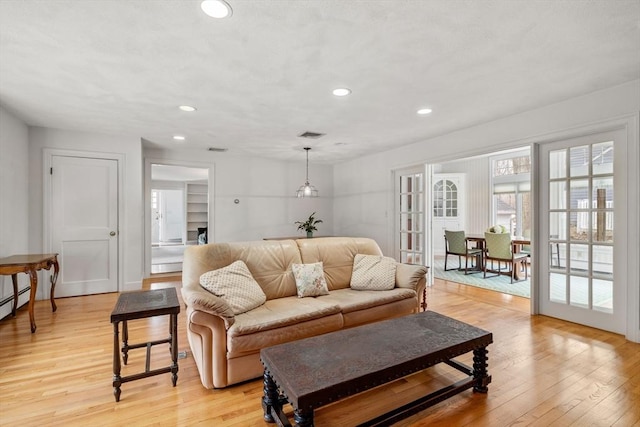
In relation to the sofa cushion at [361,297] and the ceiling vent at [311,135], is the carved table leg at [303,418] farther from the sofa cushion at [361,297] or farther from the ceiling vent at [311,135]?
the ceiling vent at [311,135]

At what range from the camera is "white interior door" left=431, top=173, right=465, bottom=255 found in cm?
832

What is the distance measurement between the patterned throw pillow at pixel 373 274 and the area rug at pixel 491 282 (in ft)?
8.49

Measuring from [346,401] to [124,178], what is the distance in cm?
464

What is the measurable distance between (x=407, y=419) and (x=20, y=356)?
3.21 meters

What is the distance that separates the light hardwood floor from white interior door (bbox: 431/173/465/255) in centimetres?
530

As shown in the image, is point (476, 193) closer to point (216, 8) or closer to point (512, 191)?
point (512, 191)

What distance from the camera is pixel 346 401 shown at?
77.2 inches

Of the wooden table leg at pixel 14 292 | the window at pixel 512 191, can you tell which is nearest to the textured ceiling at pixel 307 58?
the wooden table leg at pixel 14 292

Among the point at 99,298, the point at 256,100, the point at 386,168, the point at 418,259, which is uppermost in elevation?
the point at 256,100

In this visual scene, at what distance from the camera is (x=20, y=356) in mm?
2576

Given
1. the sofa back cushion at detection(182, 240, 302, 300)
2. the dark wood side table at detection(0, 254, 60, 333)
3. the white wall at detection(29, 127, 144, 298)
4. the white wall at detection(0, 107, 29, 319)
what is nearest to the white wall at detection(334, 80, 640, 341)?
the sofa back cushion at detection(182, 240, 302, 300)

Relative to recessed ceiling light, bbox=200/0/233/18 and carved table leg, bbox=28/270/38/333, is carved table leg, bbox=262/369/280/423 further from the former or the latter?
carved table leg, bbox=28/270/38/333

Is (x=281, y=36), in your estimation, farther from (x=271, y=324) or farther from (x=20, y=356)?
(x=20, y=356)

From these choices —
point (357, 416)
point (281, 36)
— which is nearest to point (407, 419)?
point (357, 416)
